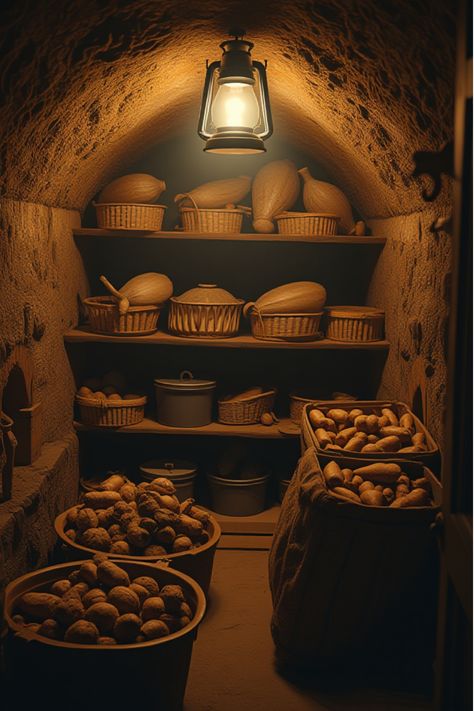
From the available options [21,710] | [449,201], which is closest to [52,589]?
[21,710]

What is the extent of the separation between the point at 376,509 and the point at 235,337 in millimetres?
2071

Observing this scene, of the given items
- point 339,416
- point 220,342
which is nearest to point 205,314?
point 220,342

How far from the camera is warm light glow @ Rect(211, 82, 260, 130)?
3.31m

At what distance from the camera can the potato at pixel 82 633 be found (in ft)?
8.28

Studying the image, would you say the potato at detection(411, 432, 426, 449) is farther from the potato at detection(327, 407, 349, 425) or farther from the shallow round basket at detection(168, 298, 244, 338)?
the shallow round basket at detection(168, 298, 244, 338)

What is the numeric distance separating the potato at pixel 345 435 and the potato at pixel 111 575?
1150 mm

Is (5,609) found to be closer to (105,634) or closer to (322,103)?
(105,634)

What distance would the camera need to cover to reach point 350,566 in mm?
2789

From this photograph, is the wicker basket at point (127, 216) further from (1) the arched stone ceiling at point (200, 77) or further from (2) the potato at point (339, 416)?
(2) the potato at point (339, 416)

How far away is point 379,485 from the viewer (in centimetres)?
306

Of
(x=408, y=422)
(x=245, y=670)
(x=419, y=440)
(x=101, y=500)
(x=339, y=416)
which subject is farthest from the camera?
(x=339, y=416)

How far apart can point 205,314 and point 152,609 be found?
2066mm

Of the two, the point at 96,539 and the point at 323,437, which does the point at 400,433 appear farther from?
the point at 96,539

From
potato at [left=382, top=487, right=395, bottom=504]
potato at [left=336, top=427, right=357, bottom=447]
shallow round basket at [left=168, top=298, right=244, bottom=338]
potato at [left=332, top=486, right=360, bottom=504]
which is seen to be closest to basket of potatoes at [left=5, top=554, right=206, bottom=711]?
potato at [left=332, top=486, right=360, bottom=504]
